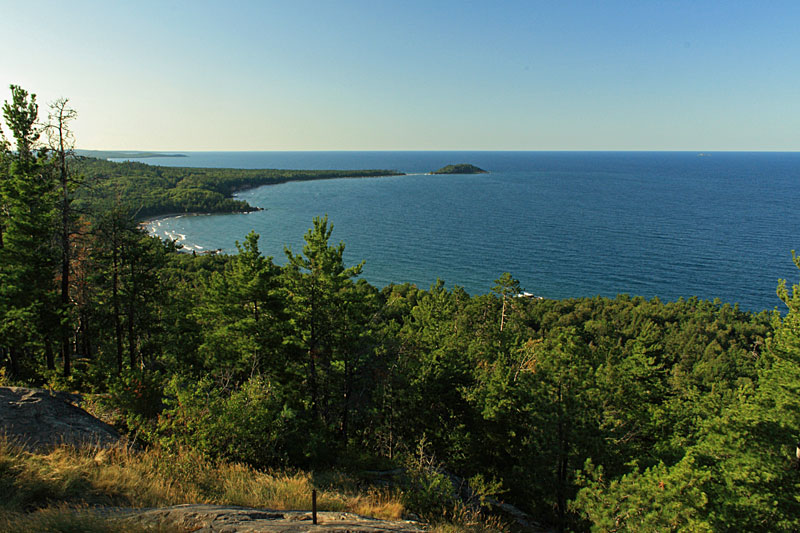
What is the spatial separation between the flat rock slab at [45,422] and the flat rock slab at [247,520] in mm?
4018

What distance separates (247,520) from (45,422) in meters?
6.71

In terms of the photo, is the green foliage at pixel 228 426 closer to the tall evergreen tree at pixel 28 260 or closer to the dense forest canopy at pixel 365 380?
the dense forest canopy at pixel 365 380

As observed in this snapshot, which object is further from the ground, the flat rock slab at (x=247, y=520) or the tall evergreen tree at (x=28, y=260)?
the tall evergreen tree at (x=28, y=260)

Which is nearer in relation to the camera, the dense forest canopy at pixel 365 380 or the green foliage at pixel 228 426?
the green foliage at pixel 228 426

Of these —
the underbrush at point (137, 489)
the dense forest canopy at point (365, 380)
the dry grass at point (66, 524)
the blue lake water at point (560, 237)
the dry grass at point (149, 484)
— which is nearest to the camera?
the dry grass at point (66, 524)

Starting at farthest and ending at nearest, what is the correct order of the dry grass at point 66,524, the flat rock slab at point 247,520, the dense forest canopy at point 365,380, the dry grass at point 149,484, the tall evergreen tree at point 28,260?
the tall evergreen tree at point 28,260, the dense forest canopy at point 365,380, the dry grass at point 149,484, the flat rock slab at point 247,520, the dry grass at point 66,524

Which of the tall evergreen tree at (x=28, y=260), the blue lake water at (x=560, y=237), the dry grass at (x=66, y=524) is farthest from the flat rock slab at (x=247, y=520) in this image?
the blue lake water at (x=560, y=237)

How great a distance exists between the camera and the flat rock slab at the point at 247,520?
6582 millimetres

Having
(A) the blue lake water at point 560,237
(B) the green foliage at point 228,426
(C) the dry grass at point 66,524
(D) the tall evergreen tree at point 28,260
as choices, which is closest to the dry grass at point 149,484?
(B) the green foliage at point 228,426

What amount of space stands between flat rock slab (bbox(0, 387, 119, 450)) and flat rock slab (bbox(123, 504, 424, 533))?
4.02 meters

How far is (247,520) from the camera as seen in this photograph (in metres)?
7.07

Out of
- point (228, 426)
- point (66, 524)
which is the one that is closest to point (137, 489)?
point (66, 524)

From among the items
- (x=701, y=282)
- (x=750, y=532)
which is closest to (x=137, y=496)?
(x=750, y=532)

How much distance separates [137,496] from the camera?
7.94m
